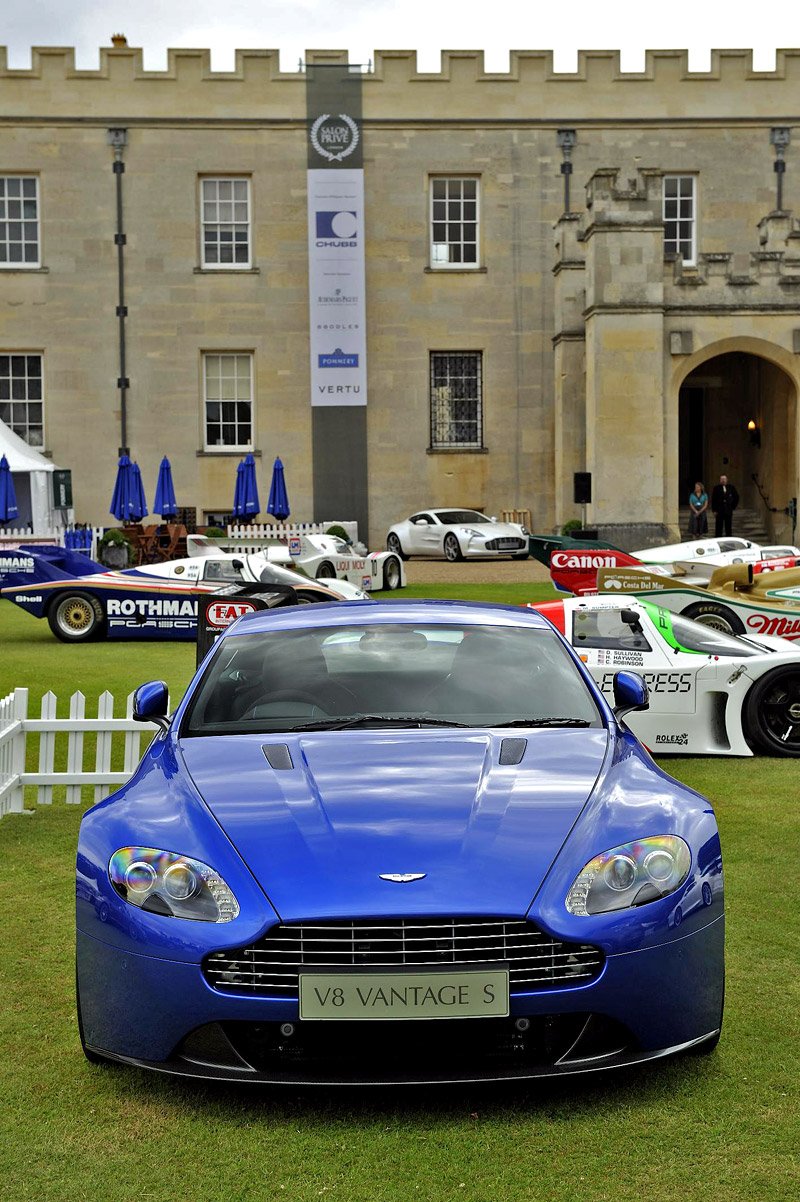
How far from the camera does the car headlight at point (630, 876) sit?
13.3ft

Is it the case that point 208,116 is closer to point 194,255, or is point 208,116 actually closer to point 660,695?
point 194,255

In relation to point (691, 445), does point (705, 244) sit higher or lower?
higher

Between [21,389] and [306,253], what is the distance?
8.27 m

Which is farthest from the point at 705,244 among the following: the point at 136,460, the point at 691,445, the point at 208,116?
the point at 136,460

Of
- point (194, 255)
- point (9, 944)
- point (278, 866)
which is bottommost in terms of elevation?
point (9, 944)

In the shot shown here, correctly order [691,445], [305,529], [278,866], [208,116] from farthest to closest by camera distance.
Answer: [691,445] → [208,116] → [305,529] → [278,866]

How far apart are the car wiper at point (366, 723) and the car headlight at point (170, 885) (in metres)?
1.08

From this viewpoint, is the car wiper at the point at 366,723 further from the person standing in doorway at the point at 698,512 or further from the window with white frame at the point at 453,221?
the window with white frame at the point at 453,221

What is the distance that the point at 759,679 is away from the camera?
9930mm

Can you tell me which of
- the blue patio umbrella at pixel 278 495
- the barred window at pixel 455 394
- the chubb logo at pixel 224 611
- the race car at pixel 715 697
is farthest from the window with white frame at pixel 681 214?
the race car at pixel 715 697

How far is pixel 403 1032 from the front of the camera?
391 centimetres

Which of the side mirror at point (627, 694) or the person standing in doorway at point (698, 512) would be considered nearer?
the side mirror at point (627, 694)

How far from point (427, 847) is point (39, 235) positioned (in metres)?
36.7

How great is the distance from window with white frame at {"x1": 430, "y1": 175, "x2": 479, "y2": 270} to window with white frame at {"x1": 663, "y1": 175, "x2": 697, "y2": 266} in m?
5.17
